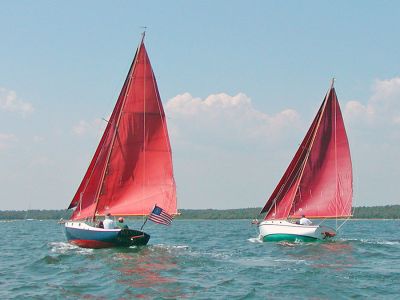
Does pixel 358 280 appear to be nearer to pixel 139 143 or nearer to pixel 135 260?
pixel 135 260

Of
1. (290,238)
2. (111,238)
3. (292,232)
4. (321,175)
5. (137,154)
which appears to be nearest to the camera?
(111,238)

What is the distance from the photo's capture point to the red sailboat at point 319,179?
49.4m

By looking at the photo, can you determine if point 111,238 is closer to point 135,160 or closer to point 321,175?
point 135,160

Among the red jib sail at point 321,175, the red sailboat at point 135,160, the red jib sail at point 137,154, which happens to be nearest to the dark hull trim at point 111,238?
the red sailboat at point 135,160

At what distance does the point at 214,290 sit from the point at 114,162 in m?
18.4

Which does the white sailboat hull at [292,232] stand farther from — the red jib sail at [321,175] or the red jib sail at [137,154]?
the red jib sail at [137,154]

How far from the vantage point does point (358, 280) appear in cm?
2812

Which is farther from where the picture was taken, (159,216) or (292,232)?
(292,232)

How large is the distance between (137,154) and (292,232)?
1434 centimetres

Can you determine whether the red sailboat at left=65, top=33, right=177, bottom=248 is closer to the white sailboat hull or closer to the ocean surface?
the ocean surface

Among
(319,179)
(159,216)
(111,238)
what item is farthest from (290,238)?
(111,238)

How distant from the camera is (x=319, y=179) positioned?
50.4 metres

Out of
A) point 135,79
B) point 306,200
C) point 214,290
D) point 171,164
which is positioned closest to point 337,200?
point 306,200

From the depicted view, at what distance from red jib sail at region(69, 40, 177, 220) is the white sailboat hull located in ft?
37.2
